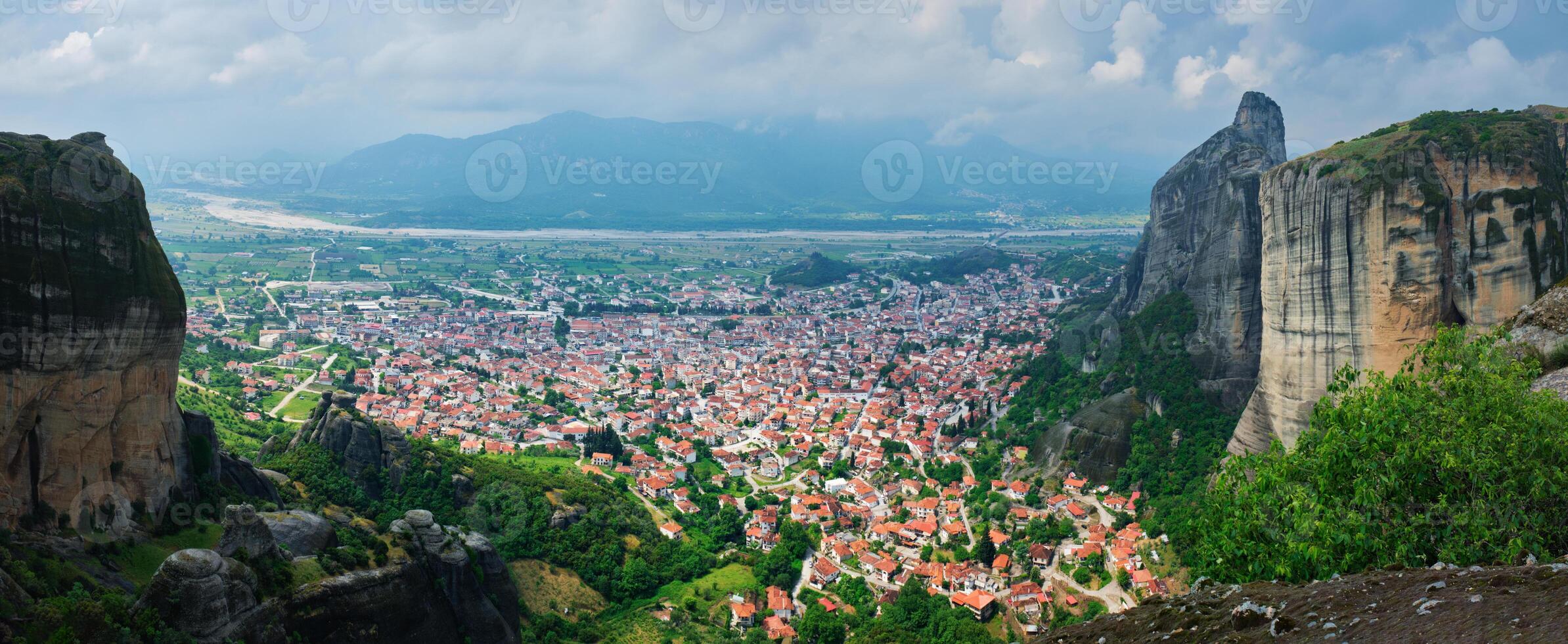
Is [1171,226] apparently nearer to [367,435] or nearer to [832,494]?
[832,494]

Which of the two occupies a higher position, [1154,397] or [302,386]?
[302,386]

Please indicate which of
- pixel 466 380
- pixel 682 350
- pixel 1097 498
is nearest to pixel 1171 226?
pixel 1097 498

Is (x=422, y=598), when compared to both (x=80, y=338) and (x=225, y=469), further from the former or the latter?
(x=80, y=338)

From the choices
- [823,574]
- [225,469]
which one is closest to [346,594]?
[225,469]

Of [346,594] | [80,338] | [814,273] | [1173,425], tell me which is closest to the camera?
[80,338]

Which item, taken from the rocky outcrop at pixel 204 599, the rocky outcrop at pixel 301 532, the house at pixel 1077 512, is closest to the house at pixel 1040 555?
the house at pixel 1077 512

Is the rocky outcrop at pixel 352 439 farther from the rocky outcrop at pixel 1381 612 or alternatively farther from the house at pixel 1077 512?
the rocky outcrop at pixel 1381 612
